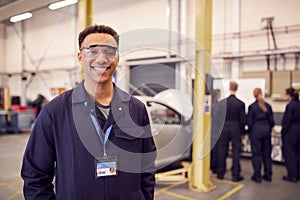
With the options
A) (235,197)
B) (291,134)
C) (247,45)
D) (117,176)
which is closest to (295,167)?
(291,134)

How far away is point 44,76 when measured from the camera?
42.0 feet

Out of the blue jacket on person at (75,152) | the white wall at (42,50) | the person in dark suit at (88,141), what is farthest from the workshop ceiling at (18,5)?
the white wall at (42,50)

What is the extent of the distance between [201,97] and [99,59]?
279 centimetres

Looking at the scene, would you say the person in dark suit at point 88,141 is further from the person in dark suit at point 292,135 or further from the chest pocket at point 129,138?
the person in dark suit at point 292,135

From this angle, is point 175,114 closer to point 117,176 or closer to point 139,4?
point 117,176

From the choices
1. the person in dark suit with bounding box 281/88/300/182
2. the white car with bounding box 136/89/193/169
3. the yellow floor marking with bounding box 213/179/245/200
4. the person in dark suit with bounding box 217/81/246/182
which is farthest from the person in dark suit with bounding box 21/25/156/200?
the person in dark suit with bounding box 281/88/300/182

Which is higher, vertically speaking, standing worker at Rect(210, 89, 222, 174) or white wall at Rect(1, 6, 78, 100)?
white wall at Rect(1, 6, 78, 100)

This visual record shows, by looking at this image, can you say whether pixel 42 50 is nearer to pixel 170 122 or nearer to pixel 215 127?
pixel 170 122

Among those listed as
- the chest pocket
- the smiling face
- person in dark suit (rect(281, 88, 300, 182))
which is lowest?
person in dark suit (rect(281, 88, 300, 182))

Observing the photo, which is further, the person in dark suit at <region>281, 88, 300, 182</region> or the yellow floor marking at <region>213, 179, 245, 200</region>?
the person in dark suit at <region>281, 88, 300, 182</region>

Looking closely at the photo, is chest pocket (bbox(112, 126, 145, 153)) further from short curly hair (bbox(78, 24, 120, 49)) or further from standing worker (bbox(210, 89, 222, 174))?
standing worker (bbox(210, 89, 222, 174))

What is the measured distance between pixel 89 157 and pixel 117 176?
17cm

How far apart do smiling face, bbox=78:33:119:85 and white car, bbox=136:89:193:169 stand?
2.47 meters

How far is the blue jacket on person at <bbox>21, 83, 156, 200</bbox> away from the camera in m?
1.21
